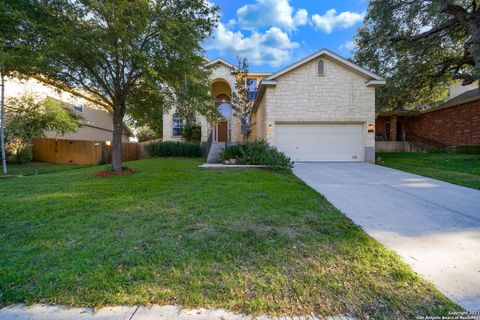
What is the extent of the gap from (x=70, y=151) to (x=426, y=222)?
19.0m

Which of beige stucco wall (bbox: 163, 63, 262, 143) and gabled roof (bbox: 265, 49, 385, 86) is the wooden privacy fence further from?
gabled roof (bbox: 265, 49, 385, 86)

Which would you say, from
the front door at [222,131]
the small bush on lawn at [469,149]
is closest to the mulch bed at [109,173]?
the front door at [222,131]

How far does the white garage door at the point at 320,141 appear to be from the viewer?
480 inches

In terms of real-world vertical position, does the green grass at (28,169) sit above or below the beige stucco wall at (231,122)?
below

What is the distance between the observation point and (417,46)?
1313cm

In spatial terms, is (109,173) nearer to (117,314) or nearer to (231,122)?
(117,314)

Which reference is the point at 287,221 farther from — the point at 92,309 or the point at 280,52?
the point at 280,52

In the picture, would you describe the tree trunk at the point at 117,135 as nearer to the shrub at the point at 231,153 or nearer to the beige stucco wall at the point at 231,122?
the shrub at the point at 231,153

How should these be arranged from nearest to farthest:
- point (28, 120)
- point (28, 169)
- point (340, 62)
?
point (28, 169) → point (340, 62) → point (28, 120)

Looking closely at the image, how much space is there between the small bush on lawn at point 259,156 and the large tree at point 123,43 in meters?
2.97

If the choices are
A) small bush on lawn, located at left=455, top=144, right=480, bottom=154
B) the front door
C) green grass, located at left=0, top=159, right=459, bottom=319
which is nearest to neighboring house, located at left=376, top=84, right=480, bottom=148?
small bush on lawn, located at left=455, top=144, right=480, bottom=154

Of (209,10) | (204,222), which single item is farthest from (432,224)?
(209,10)

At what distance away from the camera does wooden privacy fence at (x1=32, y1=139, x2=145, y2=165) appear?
49.6ft

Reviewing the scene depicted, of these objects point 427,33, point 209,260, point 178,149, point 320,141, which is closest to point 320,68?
point 320,141
